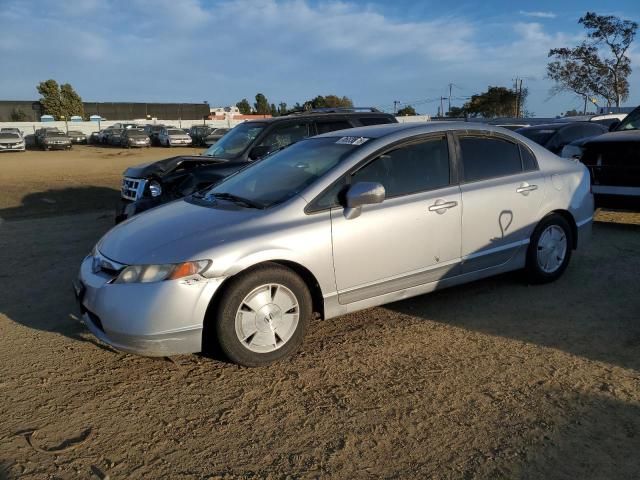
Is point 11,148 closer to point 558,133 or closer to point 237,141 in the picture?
point 237,141

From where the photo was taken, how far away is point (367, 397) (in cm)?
333

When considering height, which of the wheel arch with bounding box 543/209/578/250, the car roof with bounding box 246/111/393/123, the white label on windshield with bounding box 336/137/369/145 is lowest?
the wheel arch with bounding box 543/209/578/250

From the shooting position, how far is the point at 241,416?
125 inches

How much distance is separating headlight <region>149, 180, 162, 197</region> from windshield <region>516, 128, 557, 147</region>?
6959 millimetres

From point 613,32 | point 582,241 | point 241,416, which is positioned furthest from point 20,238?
point 613,32

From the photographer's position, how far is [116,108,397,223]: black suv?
751 centimetres

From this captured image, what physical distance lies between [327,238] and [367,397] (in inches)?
43.6

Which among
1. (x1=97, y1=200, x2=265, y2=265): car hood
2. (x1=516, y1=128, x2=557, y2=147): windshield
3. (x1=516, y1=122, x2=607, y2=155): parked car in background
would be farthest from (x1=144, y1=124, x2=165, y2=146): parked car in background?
(x1=97, y1=200, x2=265, y2=265): car hood

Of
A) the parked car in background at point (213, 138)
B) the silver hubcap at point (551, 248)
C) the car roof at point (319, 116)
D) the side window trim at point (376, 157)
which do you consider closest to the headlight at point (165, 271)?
the side window trim at point (376, 157)

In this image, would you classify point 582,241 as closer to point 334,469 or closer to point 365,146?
point 365,146

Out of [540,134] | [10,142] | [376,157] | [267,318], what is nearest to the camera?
[267,318]

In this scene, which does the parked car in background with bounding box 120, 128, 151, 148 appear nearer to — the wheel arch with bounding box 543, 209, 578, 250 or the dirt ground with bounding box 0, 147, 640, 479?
the dirt ground with bounding box 0, 147, 640, 479

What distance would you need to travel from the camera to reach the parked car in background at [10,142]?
3772 centimetres

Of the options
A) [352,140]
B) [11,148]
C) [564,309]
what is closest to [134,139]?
[11,148]
